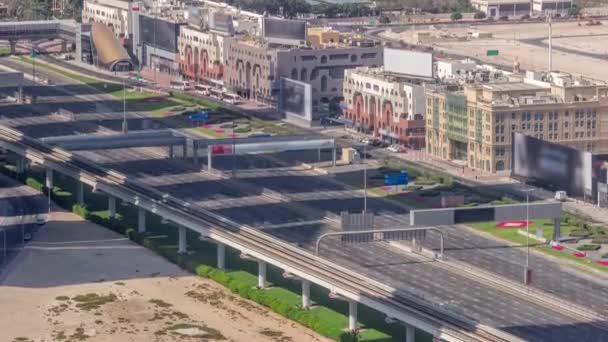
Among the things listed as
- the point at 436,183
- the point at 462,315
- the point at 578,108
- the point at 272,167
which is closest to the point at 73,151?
the point at 272,167

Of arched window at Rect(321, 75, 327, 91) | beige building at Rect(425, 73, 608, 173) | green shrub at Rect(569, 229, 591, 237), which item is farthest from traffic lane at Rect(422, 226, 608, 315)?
arched window at Rect(321, 75, 327, 91)

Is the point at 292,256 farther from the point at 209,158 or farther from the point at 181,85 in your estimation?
the point at 181,85

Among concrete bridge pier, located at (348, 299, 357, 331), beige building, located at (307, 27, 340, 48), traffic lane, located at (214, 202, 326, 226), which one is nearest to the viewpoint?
concrete bridge pier, located at (348, 299, 357, 331)

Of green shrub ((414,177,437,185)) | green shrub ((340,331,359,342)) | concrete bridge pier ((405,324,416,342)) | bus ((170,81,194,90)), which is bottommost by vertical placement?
green shrub ((340,331,359,342))

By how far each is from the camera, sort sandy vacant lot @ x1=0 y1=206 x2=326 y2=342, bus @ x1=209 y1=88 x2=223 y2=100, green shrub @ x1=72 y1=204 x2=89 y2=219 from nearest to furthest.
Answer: sandy vacant lot @ x1=0 y1=206 x2=326 y2=342, green shrub @ x1=72 y1=204 x2=89 y2=219, bus @ x1=209 y1=88 x2=223 y2=100

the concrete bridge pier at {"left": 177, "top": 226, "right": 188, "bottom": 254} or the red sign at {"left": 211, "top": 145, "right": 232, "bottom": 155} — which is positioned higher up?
the red sign at {"left": 211, "top": 145, "right": 232, "bottom": 155}

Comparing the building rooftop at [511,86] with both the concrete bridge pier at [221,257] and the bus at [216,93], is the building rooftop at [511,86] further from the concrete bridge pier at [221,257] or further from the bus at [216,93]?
the bus at [216,93]

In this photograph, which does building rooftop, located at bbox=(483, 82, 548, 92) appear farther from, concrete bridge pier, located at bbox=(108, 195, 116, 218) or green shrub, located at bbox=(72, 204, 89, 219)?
green shrub, located at bbox=(72, 204, 89, 219)

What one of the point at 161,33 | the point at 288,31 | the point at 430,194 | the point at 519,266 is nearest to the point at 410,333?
the point at 519,266
